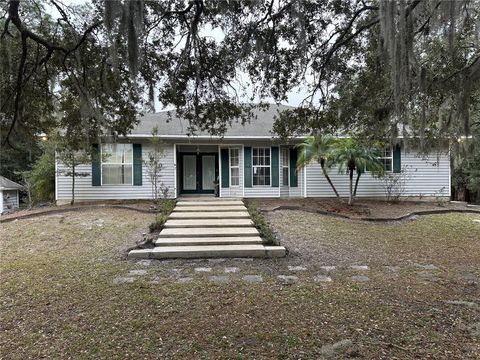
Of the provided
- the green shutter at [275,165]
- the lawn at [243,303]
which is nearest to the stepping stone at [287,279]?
the lawn at [243,303]

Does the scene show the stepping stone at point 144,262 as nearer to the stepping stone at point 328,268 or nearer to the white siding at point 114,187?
the stepping stone at point 328,268

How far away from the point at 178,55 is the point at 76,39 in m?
1.18

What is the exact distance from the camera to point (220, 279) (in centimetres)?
Result: 468

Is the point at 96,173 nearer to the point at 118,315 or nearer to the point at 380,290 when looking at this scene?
the point at 118,315

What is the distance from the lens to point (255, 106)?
16.4ft

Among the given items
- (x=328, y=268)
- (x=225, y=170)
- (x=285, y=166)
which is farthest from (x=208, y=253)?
(x=285, y=166)

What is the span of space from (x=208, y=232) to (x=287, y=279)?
8.82ft

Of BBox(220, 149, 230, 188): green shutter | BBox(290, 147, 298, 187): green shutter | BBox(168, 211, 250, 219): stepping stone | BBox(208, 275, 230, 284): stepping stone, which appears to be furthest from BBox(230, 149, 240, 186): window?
BBox(208, 275, 230, 284): stepping stone

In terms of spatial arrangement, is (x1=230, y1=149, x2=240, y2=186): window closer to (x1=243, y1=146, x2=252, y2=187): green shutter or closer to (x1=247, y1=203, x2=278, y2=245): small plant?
(x1=243, y1=146, x2=252, y2=187): green shutter

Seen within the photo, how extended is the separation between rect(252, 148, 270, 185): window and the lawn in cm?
533

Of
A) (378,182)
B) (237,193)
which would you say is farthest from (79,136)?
(378,182)

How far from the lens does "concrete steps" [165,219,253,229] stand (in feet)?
25.0

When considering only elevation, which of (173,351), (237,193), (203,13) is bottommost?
(173,351)

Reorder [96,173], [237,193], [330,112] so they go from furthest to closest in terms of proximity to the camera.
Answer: [237,193]
[96,173]
[330,112]
